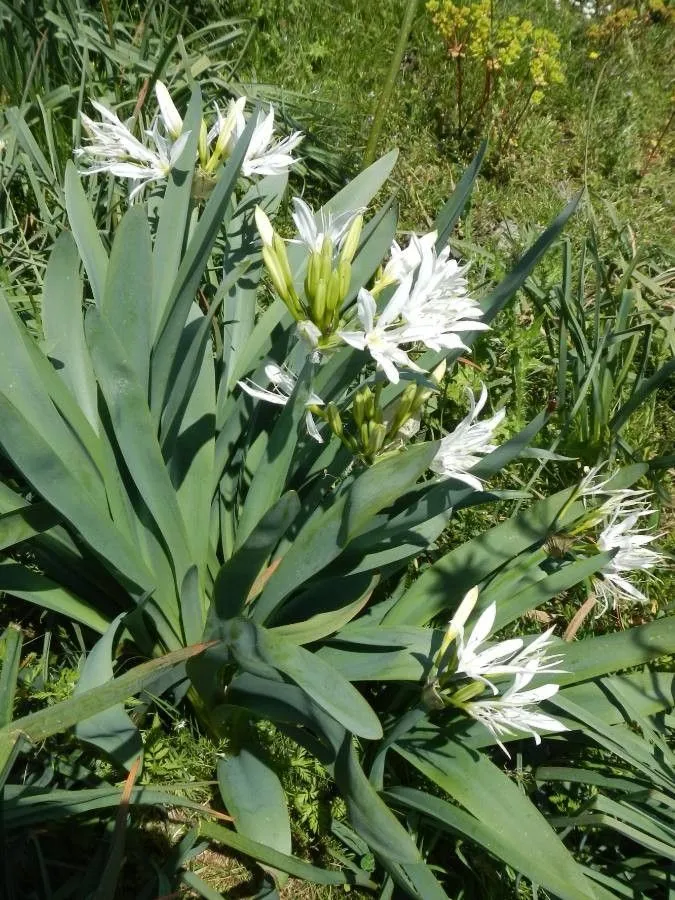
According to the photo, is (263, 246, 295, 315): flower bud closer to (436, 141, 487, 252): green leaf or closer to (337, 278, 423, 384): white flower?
(337, 278, 423, 384): white flower

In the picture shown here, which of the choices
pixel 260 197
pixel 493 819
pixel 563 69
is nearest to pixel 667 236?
pixel 563 69

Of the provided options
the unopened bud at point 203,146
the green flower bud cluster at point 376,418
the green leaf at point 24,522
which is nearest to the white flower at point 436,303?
the green flower bud cluster at point 376,418

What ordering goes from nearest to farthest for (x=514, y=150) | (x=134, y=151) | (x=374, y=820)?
1. (x=374, y=820)
2. (x=134, y=151)
3. (x=514, y=150)

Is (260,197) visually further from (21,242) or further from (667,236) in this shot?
(667,236)

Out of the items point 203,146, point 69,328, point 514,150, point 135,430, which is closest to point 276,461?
point 135,430

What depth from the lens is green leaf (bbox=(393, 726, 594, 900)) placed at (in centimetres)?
97

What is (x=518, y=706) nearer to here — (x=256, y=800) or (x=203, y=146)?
(x=256, y=800)

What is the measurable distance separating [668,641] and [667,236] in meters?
2.03

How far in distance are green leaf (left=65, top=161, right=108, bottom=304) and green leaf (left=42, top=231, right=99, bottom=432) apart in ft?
0.08

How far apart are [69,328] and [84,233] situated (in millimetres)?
163

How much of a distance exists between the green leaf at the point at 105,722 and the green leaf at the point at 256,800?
183 mm

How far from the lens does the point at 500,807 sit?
1059 mm

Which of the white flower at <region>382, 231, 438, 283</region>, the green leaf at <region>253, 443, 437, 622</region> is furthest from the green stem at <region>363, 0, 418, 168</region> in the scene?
the green leaf at <region>253, 443, 437, 622</region>

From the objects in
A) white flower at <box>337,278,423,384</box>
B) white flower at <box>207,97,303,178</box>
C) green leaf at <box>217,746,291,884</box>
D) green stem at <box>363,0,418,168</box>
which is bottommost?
green leaf at <box>217,746,291,884</box>
